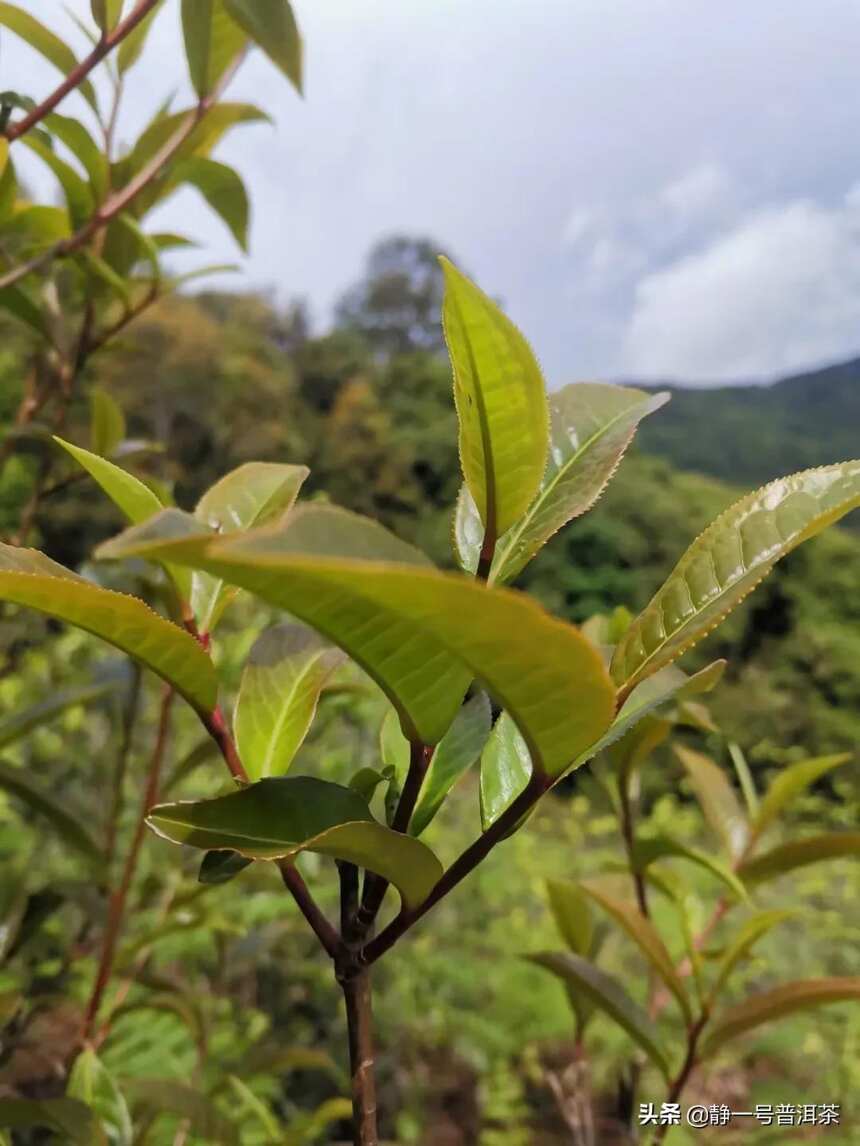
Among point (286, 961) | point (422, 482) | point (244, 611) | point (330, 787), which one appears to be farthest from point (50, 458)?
point (422, 482)

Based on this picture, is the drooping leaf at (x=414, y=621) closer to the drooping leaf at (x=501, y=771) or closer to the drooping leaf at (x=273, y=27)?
the drooping leaf at (x=501, y=771)

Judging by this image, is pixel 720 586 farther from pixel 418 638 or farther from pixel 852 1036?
pixel 852 1036

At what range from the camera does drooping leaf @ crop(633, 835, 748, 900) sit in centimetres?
50

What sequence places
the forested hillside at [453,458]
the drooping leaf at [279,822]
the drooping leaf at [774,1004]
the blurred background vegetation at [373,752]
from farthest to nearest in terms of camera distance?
the forested hillside at [453,458], the blurred background vegetation at [373,752], the drooping leaf at [774,1004], the drooping leaf at [279,822]

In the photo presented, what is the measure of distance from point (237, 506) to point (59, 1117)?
38 cm

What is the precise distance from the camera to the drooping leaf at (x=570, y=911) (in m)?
0.68

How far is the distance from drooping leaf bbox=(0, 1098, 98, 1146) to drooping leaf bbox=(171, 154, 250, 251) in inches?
26.7

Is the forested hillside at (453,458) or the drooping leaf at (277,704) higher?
the forested hillside at (453,458)

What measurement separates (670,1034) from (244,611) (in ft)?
6.02

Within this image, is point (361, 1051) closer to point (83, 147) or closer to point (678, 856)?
point (678, 856)

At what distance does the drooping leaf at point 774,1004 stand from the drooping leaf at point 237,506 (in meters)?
0.49

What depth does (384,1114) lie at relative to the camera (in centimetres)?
188

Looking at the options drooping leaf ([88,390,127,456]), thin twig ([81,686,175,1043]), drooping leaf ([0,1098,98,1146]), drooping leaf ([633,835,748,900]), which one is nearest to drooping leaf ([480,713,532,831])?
drooping leaf ([633,835,748,900])

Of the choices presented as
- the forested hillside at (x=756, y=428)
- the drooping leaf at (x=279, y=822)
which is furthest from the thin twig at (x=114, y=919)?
the forested hillside at (x=756, y=428)
